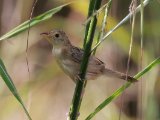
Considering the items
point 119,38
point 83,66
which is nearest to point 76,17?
point 119,38

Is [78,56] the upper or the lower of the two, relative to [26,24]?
lower

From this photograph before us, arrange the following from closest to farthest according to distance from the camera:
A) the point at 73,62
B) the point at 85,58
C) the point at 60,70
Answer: the point at 85,58, the point at 73,62, the point at 60,70

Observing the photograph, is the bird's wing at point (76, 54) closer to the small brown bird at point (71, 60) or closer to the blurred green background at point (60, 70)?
the small brown bird at point (71, 60)

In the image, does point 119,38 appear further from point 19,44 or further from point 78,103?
point 78,103

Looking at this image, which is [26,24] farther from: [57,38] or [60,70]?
[60,70]

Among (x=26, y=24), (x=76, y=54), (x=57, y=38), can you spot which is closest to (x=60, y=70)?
(x=57, y=38)
